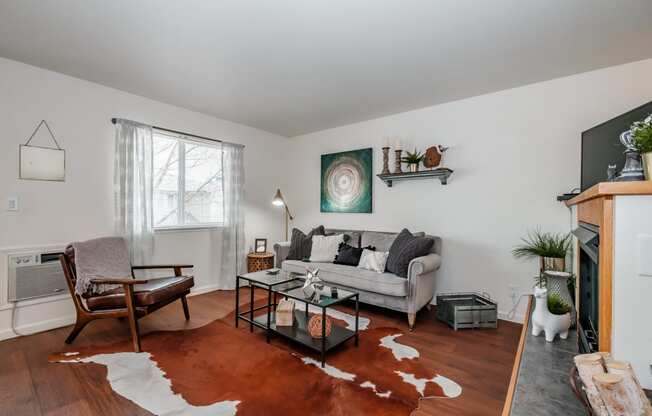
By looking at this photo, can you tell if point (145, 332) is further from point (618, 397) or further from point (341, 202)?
point (618, 397)

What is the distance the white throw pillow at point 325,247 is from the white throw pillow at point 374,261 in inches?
18.8

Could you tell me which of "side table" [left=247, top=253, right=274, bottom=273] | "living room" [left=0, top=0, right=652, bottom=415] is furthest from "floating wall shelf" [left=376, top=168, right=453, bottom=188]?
"side table" [left=247, top=253, right=274, bottom=273]

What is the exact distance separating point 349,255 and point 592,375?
108 inches

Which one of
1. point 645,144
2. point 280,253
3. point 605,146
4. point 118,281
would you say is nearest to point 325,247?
point 280,253

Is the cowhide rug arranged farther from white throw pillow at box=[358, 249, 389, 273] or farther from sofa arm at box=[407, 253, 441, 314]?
white throw pillow at box=[358, 249, 389, 273]

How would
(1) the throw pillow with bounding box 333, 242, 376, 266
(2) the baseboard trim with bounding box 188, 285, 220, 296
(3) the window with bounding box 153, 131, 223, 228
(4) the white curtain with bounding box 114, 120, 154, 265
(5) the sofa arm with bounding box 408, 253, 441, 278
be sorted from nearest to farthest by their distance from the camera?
(5) the sofa arm with bounding box 408, 253, 441, 278 < (4) the white curtain with bounding box 114, 120, 154, 265 < (1) the throw pillow with bounding box 333, 242, 376, 266 < (3) the window with bounding box 153, 131, 223, 228 < (2) the baseboard trim with bounding box 188, 285, 220, 296

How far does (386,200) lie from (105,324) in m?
3.41

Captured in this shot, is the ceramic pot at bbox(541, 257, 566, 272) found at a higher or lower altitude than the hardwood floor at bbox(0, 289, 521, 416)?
higher

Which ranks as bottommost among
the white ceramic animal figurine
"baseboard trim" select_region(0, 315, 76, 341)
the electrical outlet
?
"baseboard trim" select_region(0, 315, 76, 341)

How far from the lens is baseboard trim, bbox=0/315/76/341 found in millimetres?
2649

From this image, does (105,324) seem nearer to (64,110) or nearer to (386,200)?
(64,110)

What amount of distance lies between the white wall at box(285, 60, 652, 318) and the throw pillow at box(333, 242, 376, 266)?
62cm

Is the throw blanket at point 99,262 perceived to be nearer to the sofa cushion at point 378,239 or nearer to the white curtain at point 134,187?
the white curtain at point 134,187

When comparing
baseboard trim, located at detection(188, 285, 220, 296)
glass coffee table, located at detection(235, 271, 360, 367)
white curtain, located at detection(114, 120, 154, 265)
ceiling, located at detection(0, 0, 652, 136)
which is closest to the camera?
ceiling, located at detection(0, 0, 652, 136)
